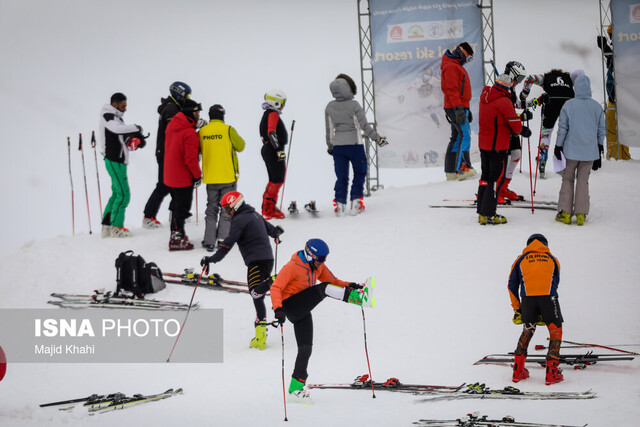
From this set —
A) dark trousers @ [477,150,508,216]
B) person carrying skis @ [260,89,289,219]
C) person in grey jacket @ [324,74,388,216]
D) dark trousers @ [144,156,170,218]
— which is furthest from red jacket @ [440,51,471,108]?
dark trousers @ [144,156,170,218]

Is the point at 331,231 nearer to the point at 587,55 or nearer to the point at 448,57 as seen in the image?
the point at 448,57

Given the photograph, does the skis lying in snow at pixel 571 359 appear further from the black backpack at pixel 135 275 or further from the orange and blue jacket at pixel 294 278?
the black backpack at pixel 135 275

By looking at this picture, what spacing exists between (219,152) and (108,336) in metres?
2.84

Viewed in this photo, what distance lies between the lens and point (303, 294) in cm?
644

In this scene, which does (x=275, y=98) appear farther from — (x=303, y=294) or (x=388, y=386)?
(x=388, y=386)

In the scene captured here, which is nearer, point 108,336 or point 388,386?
point 388,386

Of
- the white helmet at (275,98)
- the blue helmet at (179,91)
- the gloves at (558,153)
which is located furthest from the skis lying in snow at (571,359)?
the blue helmet at (179,91)

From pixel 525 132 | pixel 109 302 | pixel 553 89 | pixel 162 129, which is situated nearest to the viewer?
pixel 109 302

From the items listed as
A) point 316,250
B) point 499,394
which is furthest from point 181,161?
point 499,394

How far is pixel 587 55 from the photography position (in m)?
15.7

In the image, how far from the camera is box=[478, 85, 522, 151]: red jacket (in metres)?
10.1

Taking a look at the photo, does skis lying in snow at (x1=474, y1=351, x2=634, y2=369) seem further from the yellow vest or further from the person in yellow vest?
the yellow vest

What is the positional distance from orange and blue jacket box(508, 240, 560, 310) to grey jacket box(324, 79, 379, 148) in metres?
4.55

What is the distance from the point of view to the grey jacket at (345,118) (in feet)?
35.9
